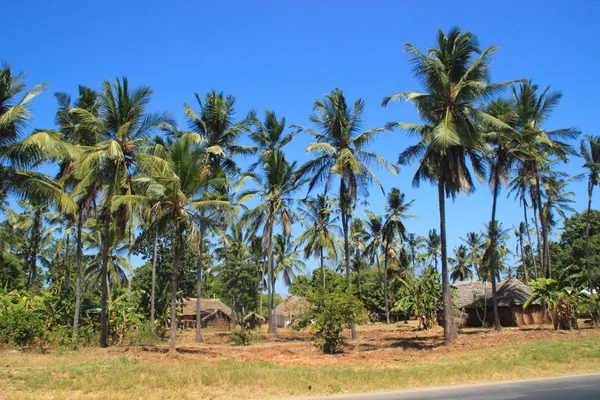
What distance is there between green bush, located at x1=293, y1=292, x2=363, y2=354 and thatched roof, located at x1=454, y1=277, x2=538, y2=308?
14.6 metres

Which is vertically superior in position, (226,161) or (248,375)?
(226,161)

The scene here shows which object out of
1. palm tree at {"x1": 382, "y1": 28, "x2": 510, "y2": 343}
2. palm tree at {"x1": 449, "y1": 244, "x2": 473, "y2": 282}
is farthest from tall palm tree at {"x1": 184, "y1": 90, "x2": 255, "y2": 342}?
palm tree at {"x1": 449, "y1": 244, "x2": 473, "y2": 282}

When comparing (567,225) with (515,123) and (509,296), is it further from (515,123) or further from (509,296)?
(515,123)

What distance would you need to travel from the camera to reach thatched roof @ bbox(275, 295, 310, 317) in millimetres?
21031

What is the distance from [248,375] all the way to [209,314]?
3878 centimetres

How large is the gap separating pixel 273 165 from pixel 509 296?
19145 mm

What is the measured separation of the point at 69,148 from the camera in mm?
17609

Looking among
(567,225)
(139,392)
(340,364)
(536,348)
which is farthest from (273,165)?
(567,225)

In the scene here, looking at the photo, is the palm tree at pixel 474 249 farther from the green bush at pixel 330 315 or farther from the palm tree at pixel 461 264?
the green bush at pixel 330 315

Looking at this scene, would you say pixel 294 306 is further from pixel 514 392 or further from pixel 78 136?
Result: pixel 78 136

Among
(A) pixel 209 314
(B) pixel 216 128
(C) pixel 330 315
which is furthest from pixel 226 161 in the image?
(A) pixel 209 314

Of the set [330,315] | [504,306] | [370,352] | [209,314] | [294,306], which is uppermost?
[294,306]

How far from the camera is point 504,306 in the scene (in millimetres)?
32125

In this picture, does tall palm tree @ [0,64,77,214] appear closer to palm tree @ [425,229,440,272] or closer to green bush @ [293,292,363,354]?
green bush @ [293,292,363,354]
